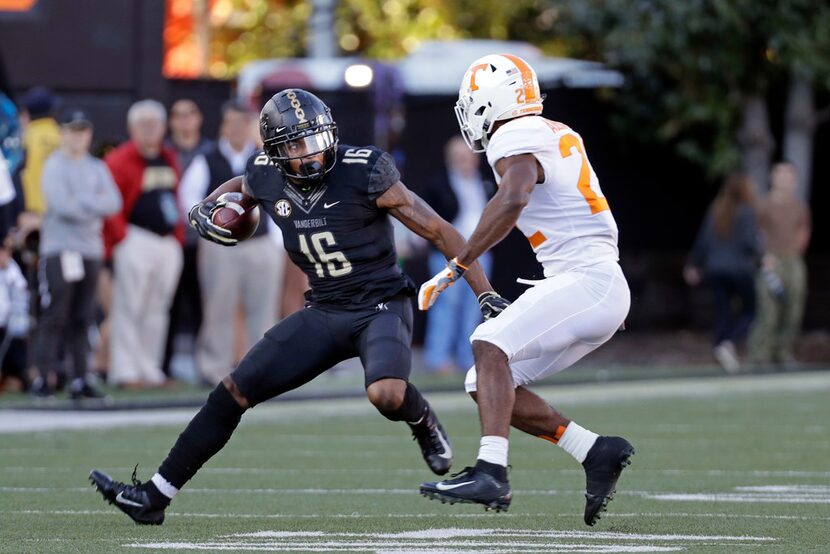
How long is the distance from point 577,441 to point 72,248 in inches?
270

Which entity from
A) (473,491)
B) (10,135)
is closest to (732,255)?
(10,135)

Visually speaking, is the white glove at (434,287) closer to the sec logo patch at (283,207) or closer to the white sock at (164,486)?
the sec logo patch at (283,207)

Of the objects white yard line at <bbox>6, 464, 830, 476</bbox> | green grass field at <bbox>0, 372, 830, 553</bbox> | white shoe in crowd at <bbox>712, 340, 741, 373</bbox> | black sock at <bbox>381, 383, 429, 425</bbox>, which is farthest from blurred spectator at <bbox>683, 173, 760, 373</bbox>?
black sock at <bbox>381, 383, 429, 425</bbox>

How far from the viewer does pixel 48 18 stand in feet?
54.6

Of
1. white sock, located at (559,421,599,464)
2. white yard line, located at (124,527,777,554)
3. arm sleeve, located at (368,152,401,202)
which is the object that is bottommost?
white yard line, located at (124,527,777,554)

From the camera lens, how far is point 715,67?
2000cm

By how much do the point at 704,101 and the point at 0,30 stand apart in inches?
308

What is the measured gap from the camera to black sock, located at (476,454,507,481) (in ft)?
22.6

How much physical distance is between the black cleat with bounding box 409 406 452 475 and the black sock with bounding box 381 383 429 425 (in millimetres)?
42

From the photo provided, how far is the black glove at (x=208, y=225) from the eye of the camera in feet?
25.2

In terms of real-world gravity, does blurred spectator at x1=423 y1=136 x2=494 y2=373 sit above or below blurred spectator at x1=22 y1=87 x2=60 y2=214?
below

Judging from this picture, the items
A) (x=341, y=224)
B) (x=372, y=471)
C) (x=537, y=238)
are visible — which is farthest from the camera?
(x=372, y=471)

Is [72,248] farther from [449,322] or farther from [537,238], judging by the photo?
[537,238]

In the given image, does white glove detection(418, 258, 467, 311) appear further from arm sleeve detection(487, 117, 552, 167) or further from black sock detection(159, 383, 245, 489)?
black sock detection(159, 383, 245, 489)
